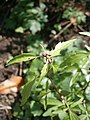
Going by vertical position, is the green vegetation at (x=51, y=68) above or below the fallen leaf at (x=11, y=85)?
above

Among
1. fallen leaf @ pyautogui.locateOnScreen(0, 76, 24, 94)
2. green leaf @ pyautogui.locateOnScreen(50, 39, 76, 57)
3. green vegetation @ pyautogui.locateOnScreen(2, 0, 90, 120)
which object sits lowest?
fallen leaf @ pyautogui.locateOnScreen(0, 76, 24, 94)

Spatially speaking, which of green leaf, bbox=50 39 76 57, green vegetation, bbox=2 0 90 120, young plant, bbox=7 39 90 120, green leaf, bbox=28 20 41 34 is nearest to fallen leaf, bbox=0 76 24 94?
green vegetation, bbox=2 0 90 120

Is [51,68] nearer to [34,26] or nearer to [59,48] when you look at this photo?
[59,48]

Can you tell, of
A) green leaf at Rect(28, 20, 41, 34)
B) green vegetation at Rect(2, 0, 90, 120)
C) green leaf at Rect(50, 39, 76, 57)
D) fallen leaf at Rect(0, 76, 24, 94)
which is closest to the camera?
green leaf at Rect(50, 39, 76, 57)

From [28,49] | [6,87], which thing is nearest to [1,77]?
[6,87]

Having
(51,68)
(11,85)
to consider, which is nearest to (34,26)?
(11,85)

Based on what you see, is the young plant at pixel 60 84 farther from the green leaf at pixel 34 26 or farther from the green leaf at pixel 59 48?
the green leaf at pixel 34 26

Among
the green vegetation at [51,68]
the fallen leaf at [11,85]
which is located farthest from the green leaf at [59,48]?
the fallen leaf at [11,85]

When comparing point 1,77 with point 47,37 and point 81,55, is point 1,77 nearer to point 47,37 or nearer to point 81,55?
point 47,37

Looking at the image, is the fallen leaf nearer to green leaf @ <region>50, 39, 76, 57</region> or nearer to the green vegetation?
the green vegetation
